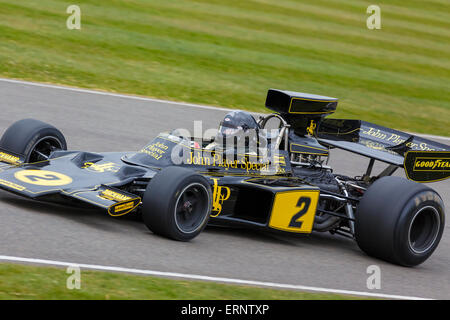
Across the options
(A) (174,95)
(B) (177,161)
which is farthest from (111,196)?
(A) (174,95)

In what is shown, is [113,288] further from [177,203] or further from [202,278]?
[177,203]

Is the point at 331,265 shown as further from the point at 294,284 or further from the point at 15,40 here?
the point at 15,40

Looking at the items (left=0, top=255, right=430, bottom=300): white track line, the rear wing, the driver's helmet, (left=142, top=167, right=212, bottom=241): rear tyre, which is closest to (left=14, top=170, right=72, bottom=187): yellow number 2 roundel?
(left=142, top=167, right=212, bottom=241): rear tyre

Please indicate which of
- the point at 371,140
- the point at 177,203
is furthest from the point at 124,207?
the point at 371,140

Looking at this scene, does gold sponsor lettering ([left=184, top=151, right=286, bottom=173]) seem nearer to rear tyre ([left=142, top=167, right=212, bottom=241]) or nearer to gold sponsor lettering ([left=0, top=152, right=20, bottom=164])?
rear tyre ([left=142, top=167, right=212, bottom=241])

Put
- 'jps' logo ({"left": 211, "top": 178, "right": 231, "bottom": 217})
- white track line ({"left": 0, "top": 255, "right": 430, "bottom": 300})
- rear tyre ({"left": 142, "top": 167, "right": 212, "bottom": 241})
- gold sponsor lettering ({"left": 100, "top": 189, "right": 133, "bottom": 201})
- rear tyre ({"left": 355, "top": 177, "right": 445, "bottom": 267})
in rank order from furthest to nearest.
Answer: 'jps' logo ({"left": 211, "top": 178, "right": 231, "bottom": 217})
rear tyre ({"left": 355, "top": 177, "right": 445, "bottom": 267})
gold sponsor lettering ({"left": 100, "top": 189, "right": 133, "bottom": 201})
rear tyre ({"left": 142, "top": 167, "right": 212, "bottom": 241})
white track line ({"left": 0, "top": 255, "right": 430, "bottom": 300})

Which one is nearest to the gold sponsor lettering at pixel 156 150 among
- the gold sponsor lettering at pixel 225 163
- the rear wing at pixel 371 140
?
the gold sponsor lettering at pixel 225 163

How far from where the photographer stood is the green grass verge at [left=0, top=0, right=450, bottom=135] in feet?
48.6

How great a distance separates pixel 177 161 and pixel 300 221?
138 centimetres

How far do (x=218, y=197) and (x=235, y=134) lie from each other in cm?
85

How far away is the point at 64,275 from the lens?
17.9 ft

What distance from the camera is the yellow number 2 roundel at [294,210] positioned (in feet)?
24.2

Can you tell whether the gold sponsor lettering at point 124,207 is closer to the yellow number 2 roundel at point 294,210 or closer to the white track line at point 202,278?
the white track line at point 202,278

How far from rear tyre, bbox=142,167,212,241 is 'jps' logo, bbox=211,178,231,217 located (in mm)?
365
